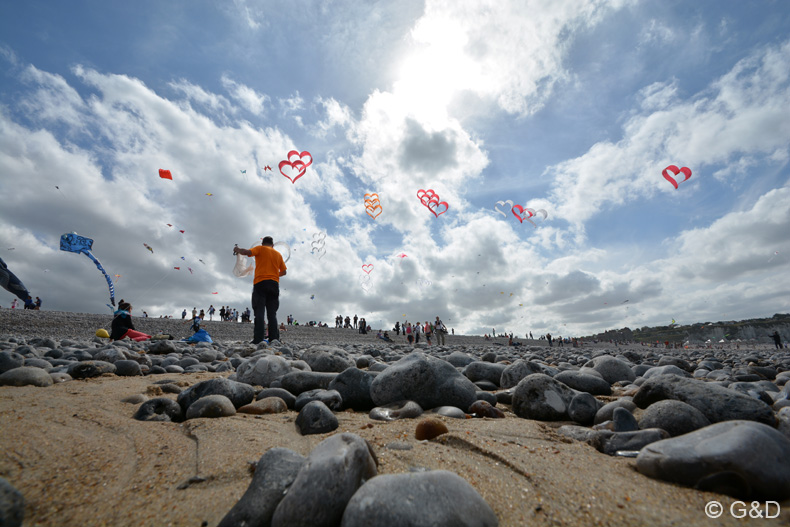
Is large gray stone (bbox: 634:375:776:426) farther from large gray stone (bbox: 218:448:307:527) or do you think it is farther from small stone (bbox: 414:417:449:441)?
large gray stone (bbox: 218:448:307:527)

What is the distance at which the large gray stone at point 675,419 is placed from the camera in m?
1.99

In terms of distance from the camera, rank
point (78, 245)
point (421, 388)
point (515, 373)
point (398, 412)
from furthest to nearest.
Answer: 1. point (78, 245)
2. point (515, 373)
3. point (421, 388)
4. point (398, 412)

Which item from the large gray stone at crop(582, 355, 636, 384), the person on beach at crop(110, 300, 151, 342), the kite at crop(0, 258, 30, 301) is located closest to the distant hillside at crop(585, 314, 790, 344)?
the large gray stone at crop(582, 355, 636, 384)

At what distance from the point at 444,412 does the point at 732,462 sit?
5.26 feet

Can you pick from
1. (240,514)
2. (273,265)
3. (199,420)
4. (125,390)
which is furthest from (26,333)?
(240,514)

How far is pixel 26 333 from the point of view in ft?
41.0

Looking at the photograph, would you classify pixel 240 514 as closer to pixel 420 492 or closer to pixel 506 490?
pixel 420 492

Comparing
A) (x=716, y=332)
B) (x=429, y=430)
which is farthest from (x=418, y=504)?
(x=716, y=332)

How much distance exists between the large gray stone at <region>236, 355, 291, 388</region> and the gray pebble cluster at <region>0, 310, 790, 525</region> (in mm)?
11

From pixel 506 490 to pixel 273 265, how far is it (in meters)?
6.81

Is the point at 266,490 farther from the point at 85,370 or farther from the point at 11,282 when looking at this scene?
the point at 11,282

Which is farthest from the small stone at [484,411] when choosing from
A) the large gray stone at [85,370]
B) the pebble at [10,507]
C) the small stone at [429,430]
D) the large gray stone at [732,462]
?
the large gray stone at [85,370]

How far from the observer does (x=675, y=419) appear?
2021mm

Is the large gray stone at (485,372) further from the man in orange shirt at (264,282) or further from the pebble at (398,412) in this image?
the man in orange shirt at (264,282)
